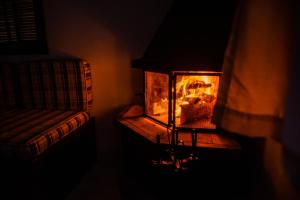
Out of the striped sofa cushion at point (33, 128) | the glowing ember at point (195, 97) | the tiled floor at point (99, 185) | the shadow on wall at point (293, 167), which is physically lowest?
the tiled floor at point (99, 185)

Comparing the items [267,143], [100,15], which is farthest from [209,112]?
[100,15]

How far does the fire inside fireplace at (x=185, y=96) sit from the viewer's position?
1.24 m

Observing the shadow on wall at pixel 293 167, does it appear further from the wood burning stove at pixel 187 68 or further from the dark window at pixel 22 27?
the dark window at pixel 22 27

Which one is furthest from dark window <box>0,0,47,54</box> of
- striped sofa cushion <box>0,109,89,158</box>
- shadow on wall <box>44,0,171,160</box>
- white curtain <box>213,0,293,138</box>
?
white curtain <box>213,0,293,138</box>

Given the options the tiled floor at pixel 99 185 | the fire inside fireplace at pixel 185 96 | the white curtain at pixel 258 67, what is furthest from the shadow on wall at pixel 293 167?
the tiled floor at pixel 99 185

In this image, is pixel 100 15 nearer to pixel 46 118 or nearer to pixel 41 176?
pixel 46 118

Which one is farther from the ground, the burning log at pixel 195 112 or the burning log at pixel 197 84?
the burning log at pixel 197 84

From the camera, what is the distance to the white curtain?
840 millimetres

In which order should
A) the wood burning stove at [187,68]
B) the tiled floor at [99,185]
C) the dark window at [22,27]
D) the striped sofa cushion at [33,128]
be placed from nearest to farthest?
the wood burning stove at [187,68] → the striped sofa cushion at [33,128] → the tiled floor at [99,185] → the dark window at [22,27]

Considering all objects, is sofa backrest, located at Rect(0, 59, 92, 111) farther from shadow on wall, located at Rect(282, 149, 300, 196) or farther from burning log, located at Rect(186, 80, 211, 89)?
shadow on wall, located at Rect(282, 149, 300, 196)

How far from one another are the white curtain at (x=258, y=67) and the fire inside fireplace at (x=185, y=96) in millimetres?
226

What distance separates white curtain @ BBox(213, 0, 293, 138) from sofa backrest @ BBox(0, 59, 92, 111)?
1.24 m

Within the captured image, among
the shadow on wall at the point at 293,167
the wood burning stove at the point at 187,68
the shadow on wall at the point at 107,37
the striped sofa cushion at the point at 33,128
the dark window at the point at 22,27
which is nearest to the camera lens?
the shadow on wall at the point at 293,167

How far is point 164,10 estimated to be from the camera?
1673 millimetres
